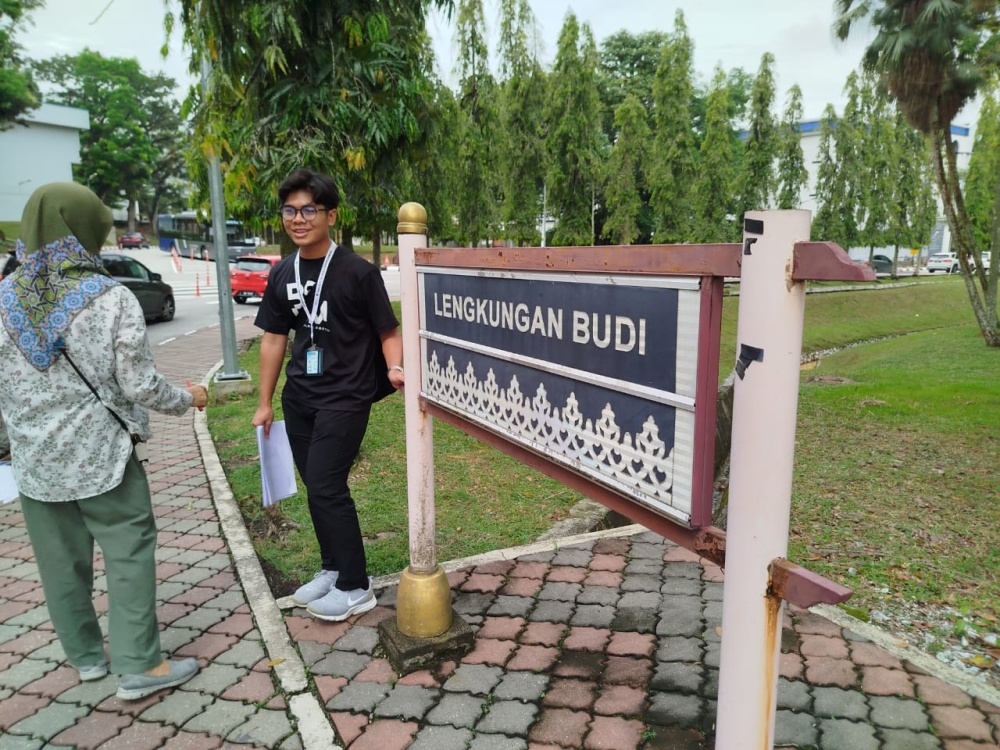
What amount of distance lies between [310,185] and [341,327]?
600 millimetres

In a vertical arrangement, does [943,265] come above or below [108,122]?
below

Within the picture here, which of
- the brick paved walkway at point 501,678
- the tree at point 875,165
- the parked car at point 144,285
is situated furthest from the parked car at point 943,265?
the brick paved walkway at point 501,678

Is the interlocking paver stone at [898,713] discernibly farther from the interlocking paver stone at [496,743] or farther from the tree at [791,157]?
the tree at [791,157]

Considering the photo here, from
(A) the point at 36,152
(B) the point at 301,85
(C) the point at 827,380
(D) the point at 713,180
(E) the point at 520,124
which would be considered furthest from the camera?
(A) the point at 36,152

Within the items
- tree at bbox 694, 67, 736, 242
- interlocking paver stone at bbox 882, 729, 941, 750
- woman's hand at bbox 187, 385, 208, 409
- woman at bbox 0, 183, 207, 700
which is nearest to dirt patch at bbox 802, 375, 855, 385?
interlocking paver stone at bbox 882, 729, 941, 750

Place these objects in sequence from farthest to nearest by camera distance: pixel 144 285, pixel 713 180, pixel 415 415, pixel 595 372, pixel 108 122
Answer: pixel 108 122, pixel 713 180, pixel 144 285, pixel 415 415, pixel 595 372

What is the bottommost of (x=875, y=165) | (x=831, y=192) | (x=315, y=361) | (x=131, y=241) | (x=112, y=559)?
(x=112, y=559)

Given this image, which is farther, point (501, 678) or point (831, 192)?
point (831, 192)

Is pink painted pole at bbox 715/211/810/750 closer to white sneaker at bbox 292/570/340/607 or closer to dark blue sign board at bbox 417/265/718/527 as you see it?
dark blue sign board at bbox 417/265/718/527

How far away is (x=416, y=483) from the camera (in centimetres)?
307

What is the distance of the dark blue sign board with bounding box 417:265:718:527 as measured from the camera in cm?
158

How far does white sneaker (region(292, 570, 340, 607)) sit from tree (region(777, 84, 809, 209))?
23146 mm

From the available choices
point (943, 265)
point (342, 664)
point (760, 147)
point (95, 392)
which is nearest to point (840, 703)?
point (342, 664)

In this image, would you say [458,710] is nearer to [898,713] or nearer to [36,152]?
[898,713]
